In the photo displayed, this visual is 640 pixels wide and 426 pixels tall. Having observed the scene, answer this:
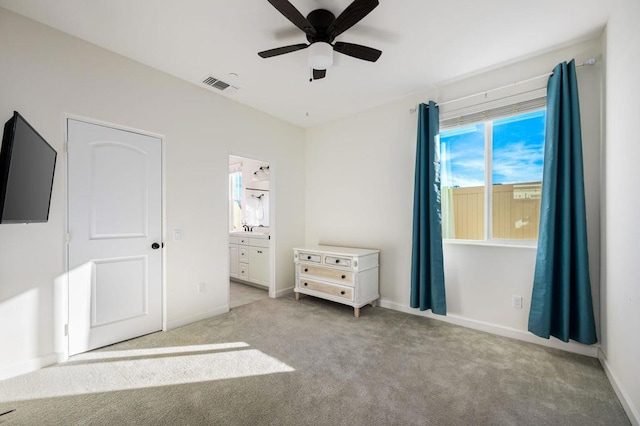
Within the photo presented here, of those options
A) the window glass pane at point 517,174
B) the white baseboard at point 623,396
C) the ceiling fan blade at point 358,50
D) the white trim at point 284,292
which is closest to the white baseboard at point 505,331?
the white baseboard at point 623,396

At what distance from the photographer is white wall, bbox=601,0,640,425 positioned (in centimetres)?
160

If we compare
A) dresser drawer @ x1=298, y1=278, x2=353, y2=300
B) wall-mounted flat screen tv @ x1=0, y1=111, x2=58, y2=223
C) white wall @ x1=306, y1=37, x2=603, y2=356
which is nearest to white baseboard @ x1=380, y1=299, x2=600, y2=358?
white wall @ x1=306, y1=37, x2=603, y2=356

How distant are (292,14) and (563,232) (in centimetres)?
274

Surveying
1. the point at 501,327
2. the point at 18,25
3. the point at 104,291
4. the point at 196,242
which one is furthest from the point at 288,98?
the point at 501,327

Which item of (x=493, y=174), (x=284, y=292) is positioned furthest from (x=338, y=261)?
(x=493, y=174)

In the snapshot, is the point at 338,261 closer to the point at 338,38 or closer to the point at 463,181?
the point at 463,181

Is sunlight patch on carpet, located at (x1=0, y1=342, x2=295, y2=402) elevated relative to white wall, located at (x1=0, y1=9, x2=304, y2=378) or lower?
lower

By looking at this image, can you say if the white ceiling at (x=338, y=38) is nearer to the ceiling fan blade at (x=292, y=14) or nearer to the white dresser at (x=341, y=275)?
the ceiling fan blade at (x=292, y=14)

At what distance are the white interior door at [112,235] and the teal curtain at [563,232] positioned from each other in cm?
370

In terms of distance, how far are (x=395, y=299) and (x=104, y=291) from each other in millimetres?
3177

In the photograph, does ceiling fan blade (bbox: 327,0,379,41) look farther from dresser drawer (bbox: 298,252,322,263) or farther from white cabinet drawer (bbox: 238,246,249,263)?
white cabinet drawer (bbox: 238,246,249,263)

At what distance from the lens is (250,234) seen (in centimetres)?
461

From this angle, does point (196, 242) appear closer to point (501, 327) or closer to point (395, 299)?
point (395, 299)

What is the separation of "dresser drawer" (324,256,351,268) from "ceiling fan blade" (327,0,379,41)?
92.3 inches
